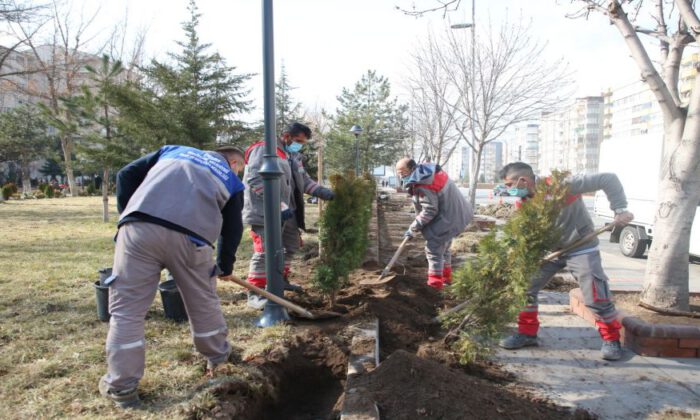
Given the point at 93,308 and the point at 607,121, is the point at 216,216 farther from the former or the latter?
the point at 607,121

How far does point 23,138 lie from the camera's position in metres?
36.1

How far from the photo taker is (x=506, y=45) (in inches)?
585

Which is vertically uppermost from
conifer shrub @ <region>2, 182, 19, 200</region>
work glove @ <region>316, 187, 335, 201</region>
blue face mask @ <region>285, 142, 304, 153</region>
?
blue face mask @ <region>285, 142, 304, 153</region>

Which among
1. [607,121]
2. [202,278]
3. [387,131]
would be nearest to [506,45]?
[202,278]

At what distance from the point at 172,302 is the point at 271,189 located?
1504 mm

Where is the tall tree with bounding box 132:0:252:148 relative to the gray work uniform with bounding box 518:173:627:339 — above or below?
above

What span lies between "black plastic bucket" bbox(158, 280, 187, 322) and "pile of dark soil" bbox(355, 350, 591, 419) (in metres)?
2.35

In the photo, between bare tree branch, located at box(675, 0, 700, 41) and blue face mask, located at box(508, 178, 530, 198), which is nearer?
blue face mask, located at box(508, 178, 530, 198)

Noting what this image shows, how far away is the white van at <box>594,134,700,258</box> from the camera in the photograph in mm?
9648

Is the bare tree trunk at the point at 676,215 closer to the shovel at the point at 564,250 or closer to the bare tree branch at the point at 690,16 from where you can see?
the bare tree branch at the point at 690,16

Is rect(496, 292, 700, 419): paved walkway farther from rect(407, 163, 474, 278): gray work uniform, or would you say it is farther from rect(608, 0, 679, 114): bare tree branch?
rect(608, 0, 679, 114): bare tree branch

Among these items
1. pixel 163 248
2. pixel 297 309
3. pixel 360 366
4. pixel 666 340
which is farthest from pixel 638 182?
pixel 163 248

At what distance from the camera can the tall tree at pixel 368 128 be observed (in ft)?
102

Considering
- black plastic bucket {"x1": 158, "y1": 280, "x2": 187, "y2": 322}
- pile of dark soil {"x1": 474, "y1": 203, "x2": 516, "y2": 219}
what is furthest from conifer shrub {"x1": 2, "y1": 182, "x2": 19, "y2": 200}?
black plastic bucket {"x1": 158, "y1": 280, "x2": 187, "y2": 322}
